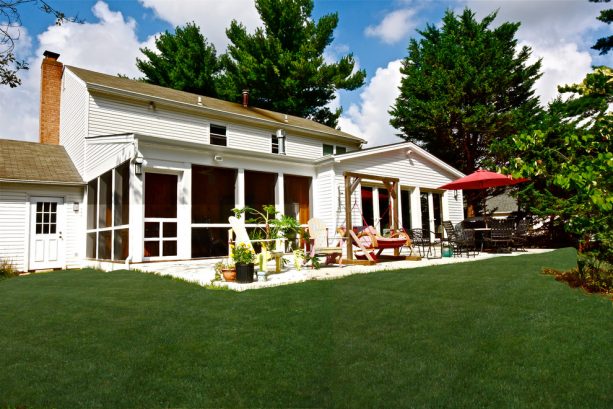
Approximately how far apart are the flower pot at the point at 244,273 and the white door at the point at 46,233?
8.41m

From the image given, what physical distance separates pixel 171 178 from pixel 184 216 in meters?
1.06

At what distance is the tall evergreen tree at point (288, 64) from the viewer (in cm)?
2673

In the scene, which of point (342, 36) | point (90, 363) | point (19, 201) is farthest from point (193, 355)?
point (342, 36)

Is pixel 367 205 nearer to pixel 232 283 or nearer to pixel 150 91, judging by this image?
pixel 232 283

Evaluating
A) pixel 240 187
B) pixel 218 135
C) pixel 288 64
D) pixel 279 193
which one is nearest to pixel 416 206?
pixel 279 193

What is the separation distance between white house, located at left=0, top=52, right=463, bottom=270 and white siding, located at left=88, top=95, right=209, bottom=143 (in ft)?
0.12

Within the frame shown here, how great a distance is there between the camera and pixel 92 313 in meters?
4.95

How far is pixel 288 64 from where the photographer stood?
26.8 meters

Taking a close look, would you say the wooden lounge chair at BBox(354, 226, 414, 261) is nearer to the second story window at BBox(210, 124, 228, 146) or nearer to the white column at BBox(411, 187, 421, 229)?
the white column at BBox(411, 187, 421, 229)

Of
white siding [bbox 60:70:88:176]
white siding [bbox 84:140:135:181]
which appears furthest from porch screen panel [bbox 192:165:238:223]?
white siding [bbox 60:70:88:176]

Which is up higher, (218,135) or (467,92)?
(467,92)

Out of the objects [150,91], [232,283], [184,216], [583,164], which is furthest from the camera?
[150,91]

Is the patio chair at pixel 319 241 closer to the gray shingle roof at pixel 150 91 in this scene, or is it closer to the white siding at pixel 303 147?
the gray shingle roof at pixel 150 91

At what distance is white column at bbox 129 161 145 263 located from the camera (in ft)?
30.2
